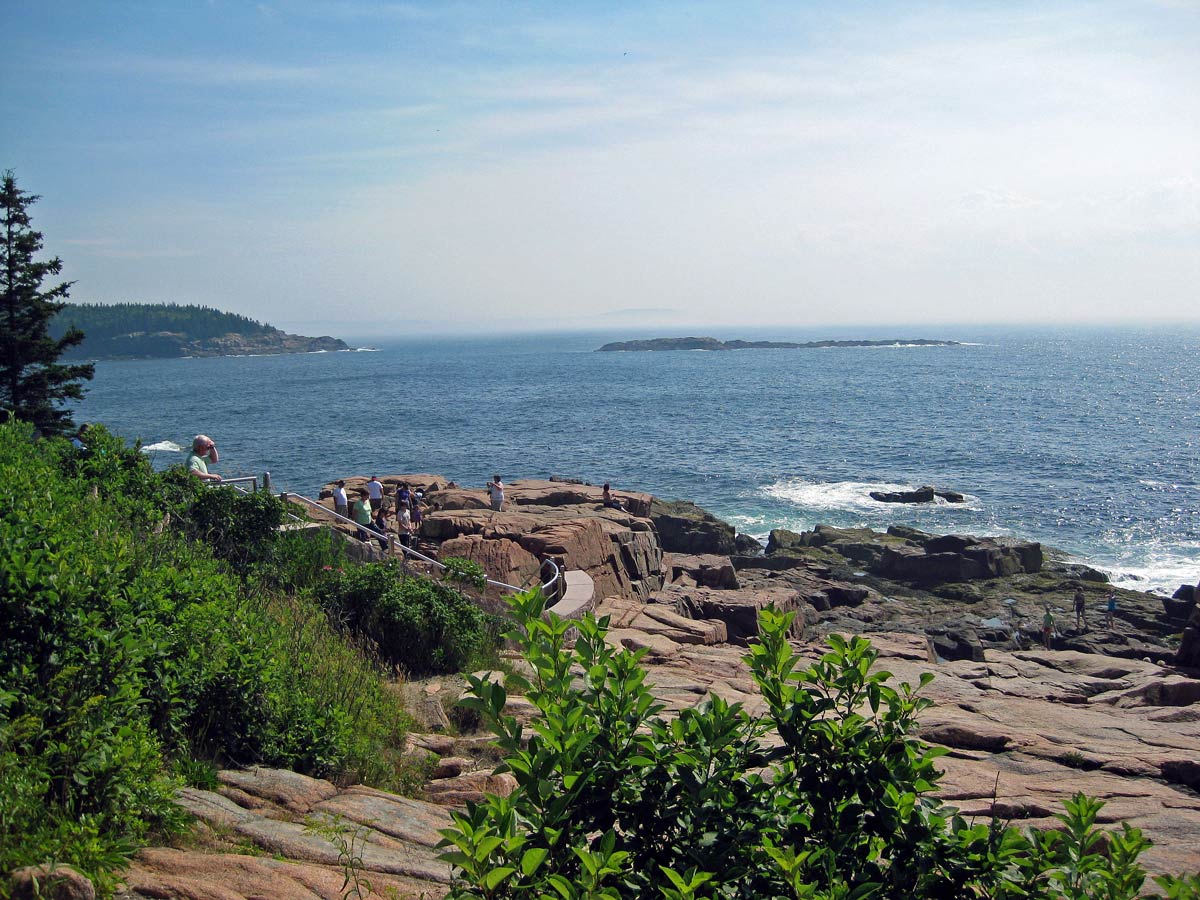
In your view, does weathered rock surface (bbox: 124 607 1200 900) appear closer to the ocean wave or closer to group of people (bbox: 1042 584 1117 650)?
group of people (bbox: 1042 584 1117 650)

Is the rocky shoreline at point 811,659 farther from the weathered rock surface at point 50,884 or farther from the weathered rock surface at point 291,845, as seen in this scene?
the weathered rock surface at point 50,884

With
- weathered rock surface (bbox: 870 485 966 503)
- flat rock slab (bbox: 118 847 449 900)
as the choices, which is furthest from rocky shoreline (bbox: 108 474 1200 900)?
weathered rock surface (bbox: 870 485 966 503)

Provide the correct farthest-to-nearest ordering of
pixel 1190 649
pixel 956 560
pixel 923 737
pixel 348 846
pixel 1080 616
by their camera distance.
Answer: pixel 956 560
pixel 1080 616
pixel 1190 649
pixel 923 737
pixel 348 846

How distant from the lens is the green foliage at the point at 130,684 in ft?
14.8

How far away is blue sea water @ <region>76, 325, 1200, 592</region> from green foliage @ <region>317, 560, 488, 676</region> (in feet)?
96.9

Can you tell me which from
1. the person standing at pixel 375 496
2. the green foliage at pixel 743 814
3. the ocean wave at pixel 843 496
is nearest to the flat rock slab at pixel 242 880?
the green foliage at pixel 743 814

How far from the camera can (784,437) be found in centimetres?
6397

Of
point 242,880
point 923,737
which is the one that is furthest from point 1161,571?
point 242,880

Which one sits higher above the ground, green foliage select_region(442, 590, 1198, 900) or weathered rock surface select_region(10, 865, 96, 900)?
green foliage select_region(442, 590, 1198, 900)

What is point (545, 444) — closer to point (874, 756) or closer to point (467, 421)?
point (467, 421)

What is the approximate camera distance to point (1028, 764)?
1020cm

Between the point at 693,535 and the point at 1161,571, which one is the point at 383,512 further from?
the point at 1161,571

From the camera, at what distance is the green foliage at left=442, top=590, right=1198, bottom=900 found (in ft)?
10.7

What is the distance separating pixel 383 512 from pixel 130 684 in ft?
59.8
